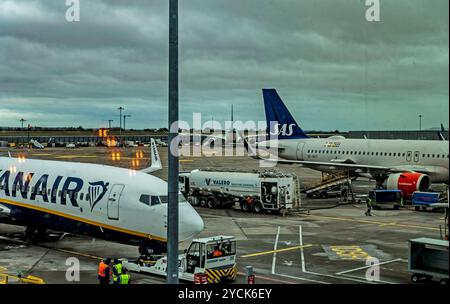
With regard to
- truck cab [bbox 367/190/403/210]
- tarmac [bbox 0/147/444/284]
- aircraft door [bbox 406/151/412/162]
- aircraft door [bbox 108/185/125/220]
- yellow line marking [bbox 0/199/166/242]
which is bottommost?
tarmac [bbox 0/147/444/284]

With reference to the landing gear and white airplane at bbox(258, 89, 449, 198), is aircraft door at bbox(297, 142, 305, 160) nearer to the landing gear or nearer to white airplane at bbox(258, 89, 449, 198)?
white airplane at bbox(258, 89, 449, 198)

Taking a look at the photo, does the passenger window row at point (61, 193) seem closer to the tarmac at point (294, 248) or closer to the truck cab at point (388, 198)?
the tarmac at point (294, 248)

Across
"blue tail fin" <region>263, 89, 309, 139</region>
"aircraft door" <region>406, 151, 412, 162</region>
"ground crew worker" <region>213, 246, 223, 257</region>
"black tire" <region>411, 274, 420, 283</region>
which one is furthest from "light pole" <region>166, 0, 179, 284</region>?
"blue tail fin" <region>263, 89, 309, 139</region>

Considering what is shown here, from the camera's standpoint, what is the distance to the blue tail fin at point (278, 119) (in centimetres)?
7144

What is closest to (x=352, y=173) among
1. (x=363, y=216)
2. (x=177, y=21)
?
(x=363, y=216)

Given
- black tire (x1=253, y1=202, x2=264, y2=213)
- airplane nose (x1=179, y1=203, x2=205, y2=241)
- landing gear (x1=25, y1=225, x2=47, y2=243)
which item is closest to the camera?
airplane nose (x1=179, y1=203, x2=205, y2=241)

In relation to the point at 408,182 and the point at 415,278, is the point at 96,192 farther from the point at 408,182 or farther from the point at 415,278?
the point at 408,182

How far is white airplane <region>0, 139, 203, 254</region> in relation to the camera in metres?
25.1

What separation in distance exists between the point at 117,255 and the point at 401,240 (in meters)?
17.9

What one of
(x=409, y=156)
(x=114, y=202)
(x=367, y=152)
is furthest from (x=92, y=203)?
(x=367, y=152)

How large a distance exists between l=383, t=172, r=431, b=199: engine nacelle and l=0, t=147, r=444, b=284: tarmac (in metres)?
3.70

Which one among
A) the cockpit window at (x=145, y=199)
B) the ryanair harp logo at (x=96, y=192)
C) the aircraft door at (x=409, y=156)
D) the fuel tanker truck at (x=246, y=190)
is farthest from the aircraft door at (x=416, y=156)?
the ryanair harp logo at (x=96, y=192)

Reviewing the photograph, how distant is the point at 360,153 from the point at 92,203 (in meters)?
41.9

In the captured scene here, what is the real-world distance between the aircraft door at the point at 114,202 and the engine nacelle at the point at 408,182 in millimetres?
33926
